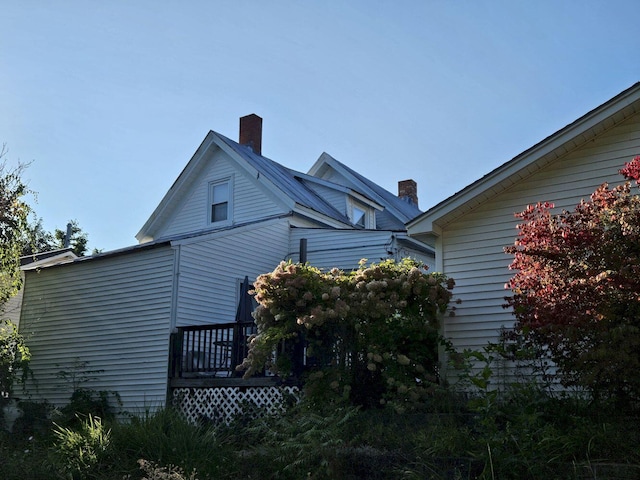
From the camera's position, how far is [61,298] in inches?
704

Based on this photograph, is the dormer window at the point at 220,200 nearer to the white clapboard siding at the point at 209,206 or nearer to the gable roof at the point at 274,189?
the white clapboard siding at the point at 209,206

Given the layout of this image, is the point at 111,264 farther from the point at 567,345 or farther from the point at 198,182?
the point at 567,345

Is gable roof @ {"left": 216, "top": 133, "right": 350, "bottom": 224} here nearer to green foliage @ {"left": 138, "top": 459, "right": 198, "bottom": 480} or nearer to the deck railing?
the deck railing

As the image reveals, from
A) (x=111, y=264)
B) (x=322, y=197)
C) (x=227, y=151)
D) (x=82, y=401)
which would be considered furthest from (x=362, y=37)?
(x=322, y=197)

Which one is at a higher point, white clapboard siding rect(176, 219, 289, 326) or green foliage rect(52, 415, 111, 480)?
white clapboard siding rect(176, 219, 289, 326)

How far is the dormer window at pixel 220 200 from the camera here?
75.6 feet

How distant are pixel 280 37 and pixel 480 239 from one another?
4661 millimetres

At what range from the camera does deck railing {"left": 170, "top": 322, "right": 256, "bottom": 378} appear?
1371 centimetres

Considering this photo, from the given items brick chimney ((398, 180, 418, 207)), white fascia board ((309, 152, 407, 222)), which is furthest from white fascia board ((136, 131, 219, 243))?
brick chimney ((398, 180, 418, 207))

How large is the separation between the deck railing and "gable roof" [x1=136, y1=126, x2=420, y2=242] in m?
6.87

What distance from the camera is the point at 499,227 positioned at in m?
12.1

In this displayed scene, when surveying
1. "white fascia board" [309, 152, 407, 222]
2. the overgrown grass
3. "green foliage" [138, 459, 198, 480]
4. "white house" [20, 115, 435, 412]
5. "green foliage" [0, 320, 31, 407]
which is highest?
"white fascia board" [309, 152, 407, 222]

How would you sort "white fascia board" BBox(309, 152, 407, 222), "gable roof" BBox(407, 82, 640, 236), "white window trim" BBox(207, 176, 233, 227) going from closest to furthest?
"gable roof" BBox(407, 82, 640, 236) < "white window trim" BBox(207, 176, 233, 227) < "white fascia board" BBox(309, 152, 407, 222)

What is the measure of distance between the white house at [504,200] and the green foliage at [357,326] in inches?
23.0
